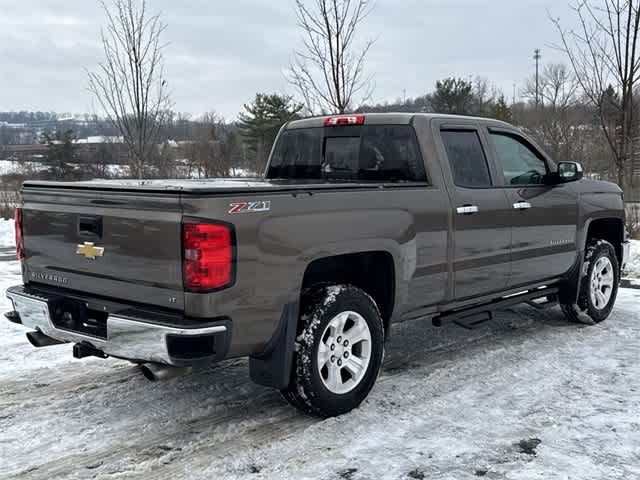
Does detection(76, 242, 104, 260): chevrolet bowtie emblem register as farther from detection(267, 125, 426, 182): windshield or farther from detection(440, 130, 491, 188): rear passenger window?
detection(440, 130, 491, 188): rear passenger window

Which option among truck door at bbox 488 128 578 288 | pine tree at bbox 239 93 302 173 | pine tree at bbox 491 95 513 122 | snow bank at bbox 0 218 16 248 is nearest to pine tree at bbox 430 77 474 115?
pine tree at bbox 491 95 513 122

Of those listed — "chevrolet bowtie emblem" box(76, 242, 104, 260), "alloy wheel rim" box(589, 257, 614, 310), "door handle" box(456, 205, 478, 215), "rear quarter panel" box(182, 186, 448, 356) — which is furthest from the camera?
"alloy wheel rim" box(589, 257, 614, 310)

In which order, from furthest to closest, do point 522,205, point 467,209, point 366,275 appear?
1. point 522,205
2. point 467,209
3. point 366,275

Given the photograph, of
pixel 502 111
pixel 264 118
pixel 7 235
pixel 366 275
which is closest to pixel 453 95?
pixel 502 111

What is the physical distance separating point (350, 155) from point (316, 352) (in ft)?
6.08

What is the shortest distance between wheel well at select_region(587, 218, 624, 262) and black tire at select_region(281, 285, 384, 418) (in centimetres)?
348

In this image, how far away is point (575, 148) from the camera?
2250cm

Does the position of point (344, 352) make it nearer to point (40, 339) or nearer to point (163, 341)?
point (163, 341)

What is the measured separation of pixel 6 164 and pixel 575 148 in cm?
3565

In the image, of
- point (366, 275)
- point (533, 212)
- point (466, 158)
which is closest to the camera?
point (366, 275)

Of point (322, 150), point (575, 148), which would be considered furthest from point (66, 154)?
point (322, 150)

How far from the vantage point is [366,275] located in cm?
448

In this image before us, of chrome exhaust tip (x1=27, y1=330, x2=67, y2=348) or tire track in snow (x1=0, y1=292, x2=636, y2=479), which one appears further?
chrome exhaust tip (x1=27, y1=330, x2=67, y2=348)

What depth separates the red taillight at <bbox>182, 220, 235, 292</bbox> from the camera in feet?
10.6
